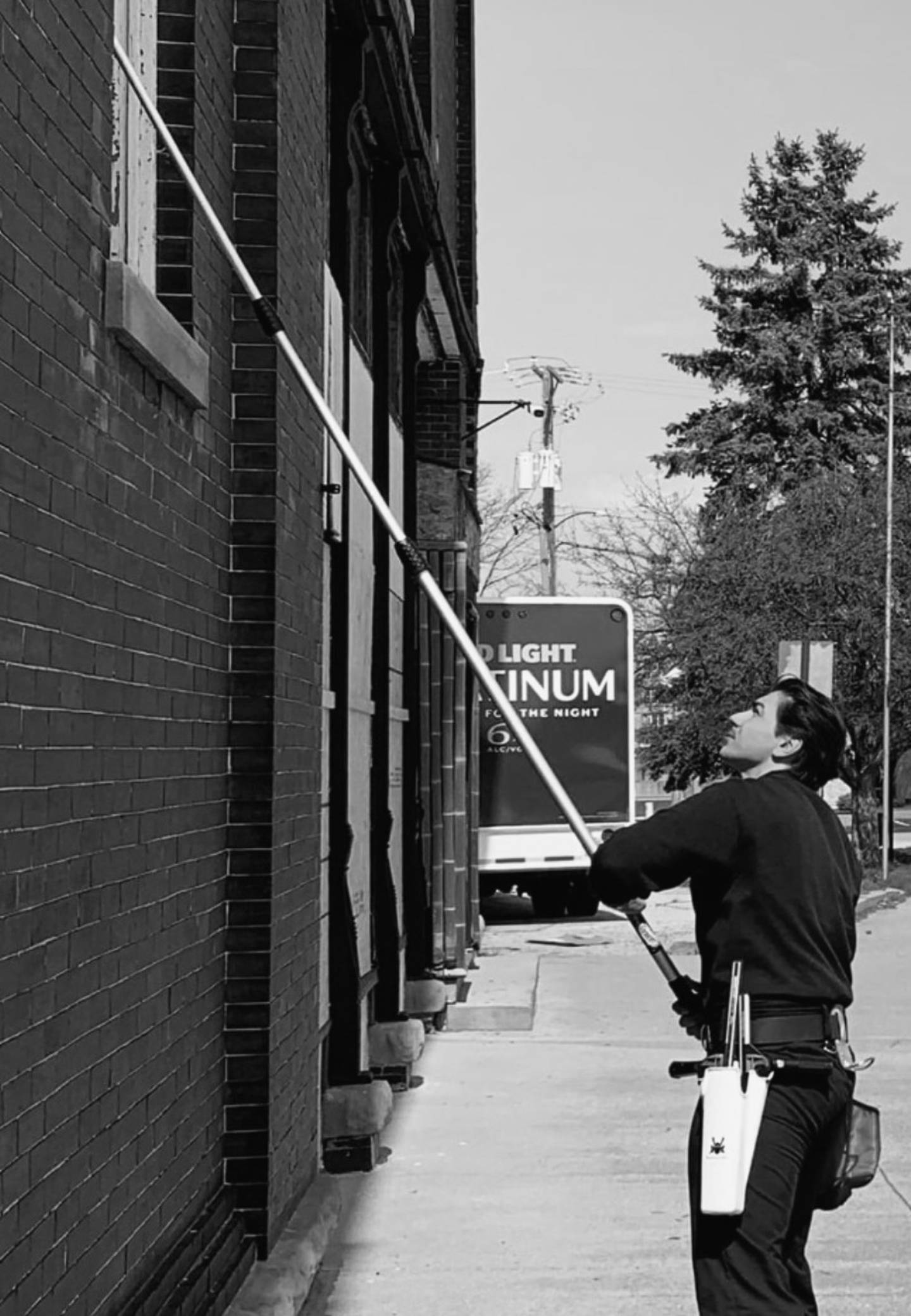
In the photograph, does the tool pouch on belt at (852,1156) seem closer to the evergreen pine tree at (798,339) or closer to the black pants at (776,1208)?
the black pants at (776,1208)

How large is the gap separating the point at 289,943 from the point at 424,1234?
5.02 feet

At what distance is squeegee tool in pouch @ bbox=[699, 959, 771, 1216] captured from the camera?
4543mm

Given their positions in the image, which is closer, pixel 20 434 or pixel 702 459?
pixel 20 434

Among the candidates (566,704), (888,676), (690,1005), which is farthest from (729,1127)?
(888,676)

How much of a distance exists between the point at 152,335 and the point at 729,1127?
216cm

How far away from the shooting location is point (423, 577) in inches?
204

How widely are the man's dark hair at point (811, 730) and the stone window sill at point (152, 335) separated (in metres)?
1.65

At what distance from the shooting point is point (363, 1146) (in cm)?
852

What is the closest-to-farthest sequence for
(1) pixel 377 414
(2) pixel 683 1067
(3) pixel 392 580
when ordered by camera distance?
(2) pixel 683 1067, (1) pixel 377 414, (3) pixel 392 580

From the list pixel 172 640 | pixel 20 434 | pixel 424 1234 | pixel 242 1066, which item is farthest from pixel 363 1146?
pixel 20 434

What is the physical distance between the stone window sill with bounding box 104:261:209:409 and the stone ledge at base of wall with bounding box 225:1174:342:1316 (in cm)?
242

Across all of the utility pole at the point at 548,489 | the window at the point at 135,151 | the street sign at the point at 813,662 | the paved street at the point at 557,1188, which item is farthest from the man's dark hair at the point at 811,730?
the utility pole at the point at 548,489

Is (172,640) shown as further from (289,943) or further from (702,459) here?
(702,459)

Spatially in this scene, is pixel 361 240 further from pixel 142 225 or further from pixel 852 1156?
pixel 852 1156
